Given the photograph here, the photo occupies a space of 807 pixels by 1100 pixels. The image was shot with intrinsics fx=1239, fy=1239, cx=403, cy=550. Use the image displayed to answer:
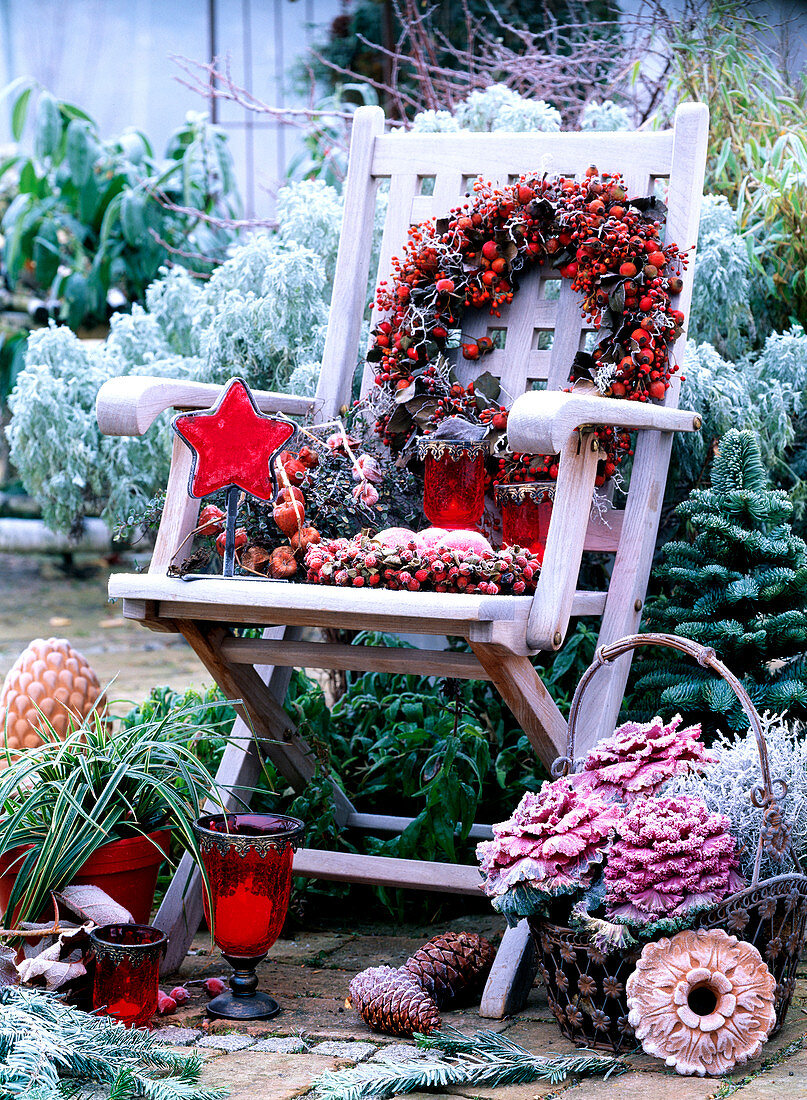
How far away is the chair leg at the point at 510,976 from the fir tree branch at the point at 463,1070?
0.51ft

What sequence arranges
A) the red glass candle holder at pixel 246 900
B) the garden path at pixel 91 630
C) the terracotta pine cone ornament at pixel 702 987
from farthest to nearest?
the garden path at pixel 91 630 → the red glass candle holder at pixel 246 900 → the terracotta pine cone ornament at pixel 702 987

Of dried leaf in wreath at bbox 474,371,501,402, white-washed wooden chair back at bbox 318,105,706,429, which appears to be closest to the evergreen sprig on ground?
white-washed wooden chair back at bbox 318,105,706,429

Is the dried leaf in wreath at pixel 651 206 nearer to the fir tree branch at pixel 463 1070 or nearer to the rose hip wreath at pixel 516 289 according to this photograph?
the rose hip wreath at pixel 516 289

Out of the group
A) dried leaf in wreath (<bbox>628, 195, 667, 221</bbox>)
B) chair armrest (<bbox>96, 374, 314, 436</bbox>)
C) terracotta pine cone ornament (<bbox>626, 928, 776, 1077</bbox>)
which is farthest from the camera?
dried leaf in wreath (<bbox>628, 195, 667, 221</bbox>)

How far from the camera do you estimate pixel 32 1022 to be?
1592 millimetres

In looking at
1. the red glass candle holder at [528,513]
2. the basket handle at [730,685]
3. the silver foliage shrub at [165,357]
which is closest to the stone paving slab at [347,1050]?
the basket handle at [730,685]

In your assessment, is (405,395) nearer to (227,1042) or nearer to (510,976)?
(510,976)

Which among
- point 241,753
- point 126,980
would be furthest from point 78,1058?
point 241,753

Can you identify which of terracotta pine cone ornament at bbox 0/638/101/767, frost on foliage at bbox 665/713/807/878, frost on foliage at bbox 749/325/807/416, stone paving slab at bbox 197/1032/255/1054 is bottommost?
stone paving slab at bbox 197/1032/255/1054

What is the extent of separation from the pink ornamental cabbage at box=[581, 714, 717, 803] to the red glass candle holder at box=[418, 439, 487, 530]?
0.48m

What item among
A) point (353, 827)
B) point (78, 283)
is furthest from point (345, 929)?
point (78, 283)

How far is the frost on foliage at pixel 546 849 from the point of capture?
5.63ft

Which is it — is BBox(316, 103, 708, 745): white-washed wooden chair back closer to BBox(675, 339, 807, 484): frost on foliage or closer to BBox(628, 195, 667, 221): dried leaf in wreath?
BBox(628, 195, 667, 221): dried leaf in wreath

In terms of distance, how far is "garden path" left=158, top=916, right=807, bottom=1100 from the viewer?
1562 mm
